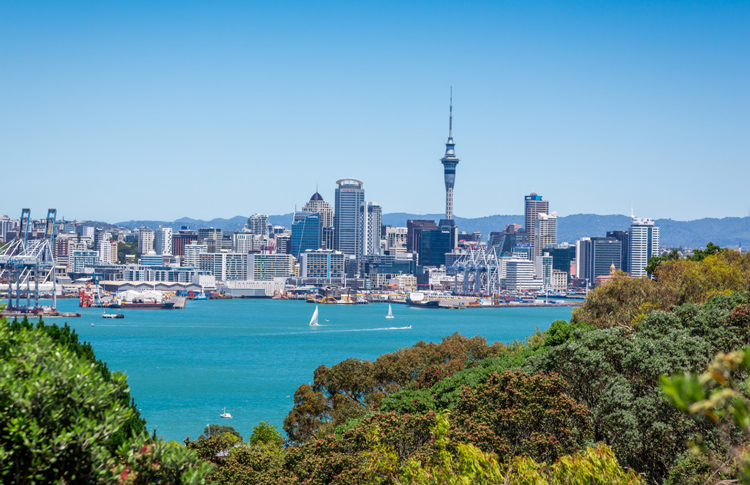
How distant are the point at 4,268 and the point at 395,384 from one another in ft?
181

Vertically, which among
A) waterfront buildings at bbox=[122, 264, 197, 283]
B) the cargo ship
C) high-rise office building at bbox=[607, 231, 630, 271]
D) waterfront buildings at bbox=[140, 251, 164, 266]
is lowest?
the cargo ship

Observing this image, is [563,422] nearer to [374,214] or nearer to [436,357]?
[436,357]

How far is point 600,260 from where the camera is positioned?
145 meters

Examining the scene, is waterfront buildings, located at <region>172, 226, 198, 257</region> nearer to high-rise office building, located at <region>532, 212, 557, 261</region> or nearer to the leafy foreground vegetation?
high-rise office building, located at <region>532, 212, 557, 261</region>

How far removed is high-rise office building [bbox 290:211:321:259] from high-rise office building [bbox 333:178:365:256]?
5.33 meters

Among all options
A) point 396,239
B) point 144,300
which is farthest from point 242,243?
point 144,300

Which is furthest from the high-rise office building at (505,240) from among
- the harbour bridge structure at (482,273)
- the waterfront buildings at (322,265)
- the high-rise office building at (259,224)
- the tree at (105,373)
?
the tree at (105,373)

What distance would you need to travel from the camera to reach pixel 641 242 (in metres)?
142

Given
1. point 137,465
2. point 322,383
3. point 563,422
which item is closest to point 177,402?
point 322,383

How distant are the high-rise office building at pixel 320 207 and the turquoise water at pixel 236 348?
290ft

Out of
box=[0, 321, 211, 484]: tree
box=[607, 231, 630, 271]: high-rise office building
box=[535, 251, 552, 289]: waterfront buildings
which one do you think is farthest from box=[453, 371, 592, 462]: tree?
box=[607, 231, 630, 271]: high-rise office building

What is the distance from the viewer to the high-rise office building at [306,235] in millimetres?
148125

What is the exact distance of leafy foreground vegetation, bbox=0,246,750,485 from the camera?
153 inches

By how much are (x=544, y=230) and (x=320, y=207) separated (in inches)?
2003
